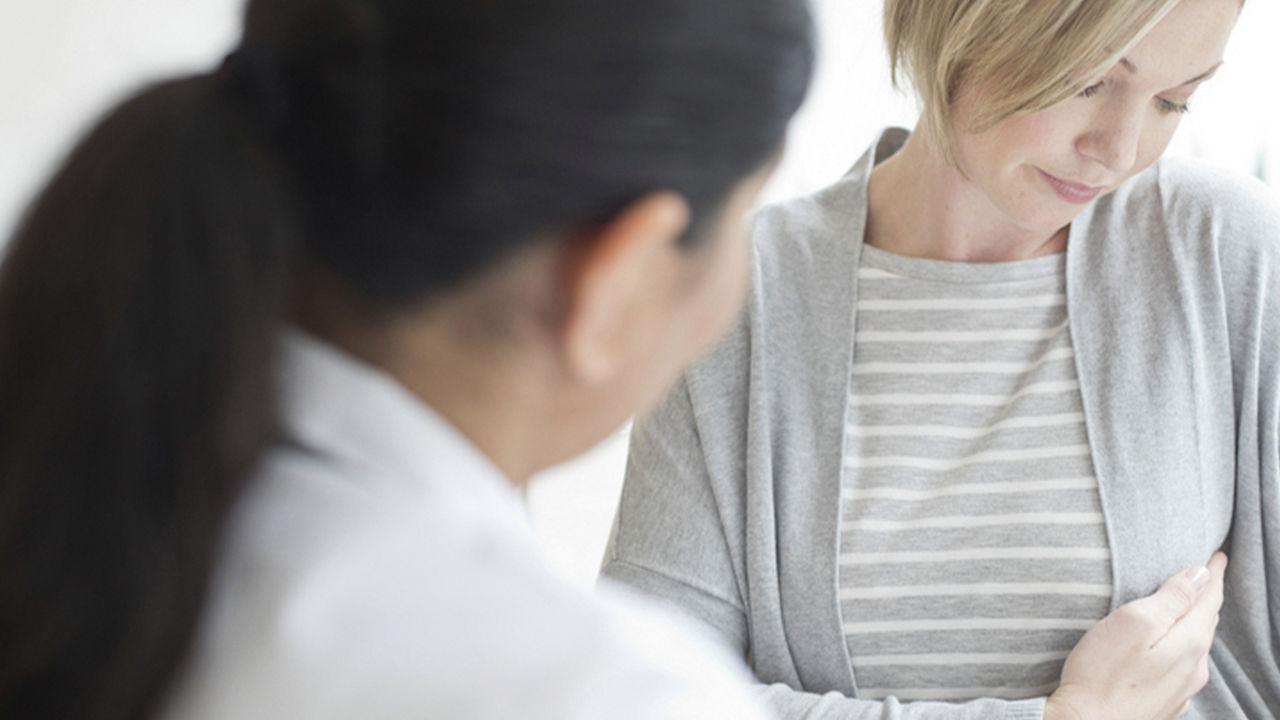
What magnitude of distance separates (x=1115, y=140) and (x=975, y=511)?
38 centimetres

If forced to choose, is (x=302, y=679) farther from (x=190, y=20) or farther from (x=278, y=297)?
(x=190, y=20)

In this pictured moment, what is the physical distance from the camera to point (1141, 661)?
42.6 inches

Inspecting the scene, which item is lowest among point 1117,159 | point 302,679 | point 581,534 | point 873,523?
point 581,534

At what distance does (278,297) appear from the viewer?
1.72ft

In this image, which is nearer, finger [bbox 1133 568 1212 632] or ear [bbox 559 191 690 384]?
ear [bbox 559 191 690 384]

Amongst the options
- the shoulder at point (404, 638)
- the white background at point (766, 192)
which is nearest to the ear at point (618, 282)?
the shoulder at point (404, 638)

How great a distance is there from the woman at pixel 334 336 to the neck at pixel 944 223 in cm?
76

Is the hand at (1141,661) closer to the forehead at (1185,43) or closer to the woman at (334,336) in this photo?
the forehead at (1185,43)

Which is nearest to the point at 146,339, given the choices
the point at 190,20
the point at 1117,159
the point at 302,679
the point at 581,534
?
the point at 302,679

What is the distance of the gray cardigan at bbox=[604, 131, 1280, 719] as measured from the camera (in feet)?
3.80

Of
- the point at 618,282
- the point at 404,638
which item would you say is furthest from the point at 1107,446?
the point at 404,638

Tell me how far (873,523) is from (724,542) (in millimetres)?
148

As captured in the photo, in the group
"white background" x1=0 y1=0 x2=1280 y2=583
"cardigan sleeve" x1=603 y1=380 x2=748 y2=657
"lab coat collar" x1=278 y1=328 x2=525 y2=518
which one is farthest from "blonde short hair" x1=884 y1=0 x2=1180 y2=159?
"lab coat collar" x1=278 y1=328 x2=525 y2=518

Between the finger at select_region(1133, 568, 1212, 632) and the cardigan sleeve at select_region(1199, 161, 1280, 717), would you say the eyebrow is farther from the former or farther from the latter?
the finger at select_region(1133, 568, 1212, 632)
